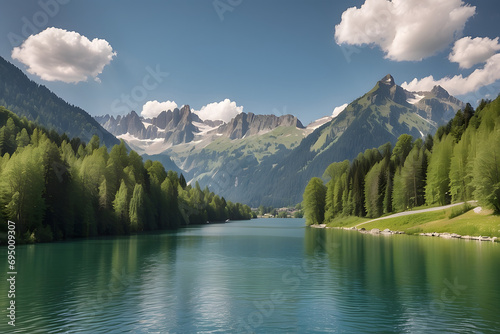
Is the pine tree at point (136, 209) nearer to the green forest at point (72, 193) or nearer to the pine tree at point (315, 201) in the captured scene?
the green forest at point (72, 193)

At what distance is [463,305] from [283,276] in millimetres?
18180

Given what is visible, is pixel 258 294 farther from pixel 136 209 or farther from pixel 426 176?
pixel 426 176

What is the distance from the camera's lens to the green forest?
240 feet

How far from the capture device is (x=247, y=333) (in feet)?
72.1

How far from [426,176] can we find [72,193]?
105418 millimetres

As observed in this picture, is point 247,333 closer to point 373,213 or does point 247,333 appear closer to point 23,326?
point 23,326

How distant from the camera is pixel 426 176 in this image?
414ft

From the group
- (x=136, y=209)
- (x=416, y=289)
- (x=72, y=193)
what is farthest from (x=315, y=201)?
(x=416, y=289)

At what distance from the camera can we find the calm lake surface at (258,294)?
23.3m

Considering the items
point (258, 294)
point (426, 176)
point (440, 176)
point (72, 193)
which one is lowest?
point (258, 294)

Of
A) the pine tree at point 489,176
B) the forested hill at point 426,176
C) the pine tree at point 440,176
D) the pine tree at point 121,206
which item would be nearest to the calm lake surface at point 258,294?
the pine tree at point 489,176

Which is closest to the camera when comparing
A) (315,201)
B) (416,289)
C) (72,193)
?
(416,289)

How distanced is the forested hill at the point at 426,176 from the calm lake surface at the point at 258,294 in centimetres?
3621

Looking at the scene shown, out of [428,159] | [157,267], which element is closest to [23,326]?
[157,267]
